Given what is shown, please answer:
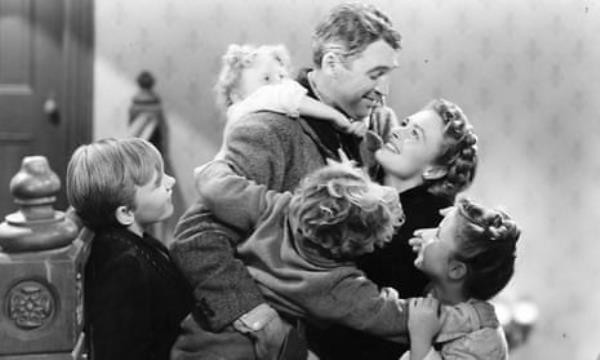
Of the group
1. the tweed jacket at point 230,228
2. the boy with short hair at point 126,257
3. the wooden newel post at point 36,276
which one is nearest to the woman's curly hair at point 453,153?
the tweed jacket at point 230,228

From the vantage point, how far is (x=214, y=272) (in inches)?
74.6

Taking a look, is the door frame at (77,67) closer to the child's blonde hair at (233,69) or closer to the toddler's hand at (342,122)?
the child's blonde hair at (233,69)

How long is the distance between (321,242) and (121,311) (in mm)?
371

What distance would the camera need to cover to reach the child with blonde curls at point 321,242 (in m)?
1.81

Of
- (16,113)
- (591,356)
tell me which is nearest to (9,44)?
(16,113)

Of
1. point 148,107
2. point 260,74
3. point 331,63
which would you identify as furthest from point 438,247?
point 148,107

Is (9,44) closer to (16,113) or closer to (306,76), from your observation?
(16,113)

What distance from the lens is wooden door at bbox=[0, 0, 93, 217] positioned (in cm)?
482

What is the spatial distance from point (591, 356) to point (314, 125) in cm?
387

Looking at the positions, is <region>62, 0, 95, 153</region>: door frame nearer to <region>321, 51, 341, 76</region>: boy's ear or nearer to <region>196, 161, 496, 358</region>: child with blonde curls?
<region>321, 51, 341, 76</region>: boy's ear

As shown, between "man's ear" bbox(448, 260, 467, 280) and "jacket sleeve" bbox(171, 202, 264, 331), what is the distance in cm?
36

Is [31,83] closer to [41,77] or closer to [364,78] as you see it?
Answer: [41,77]

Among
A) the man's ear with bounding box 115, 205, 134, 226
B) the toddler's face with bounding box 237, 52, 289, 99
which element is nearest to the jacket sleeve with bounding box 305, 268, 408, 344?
the man's ear with bounding box 115, 205, 134, 226

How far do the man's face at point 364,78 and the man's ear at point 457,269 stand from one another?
41cm
